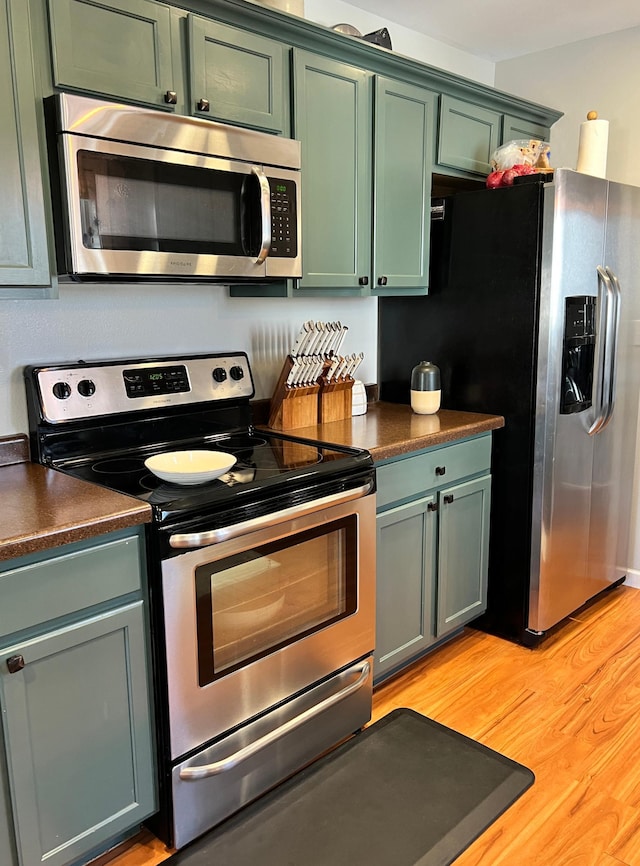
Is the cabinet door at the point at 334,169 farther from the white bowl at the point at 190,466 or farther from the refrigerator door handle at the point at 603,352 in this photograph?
the refrigerator door handle at the point at 603,352

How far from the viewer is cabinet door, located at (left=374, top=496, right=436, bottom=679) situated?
7.75 feet

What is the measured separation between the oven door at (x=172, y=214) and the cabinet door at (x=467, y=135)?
898 millimetres

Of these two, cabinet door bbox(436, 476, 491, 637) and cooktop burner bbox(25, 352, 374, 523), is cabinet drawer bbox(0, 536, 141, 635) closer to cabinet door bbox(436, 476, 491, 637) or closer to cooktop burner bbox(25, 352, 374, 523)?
cooktop burner bbox(25, 352, 374, 523)

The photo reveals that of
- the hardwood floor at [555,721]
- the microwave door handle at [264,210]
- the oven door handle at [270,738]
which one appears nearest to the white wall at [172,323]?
the microwave door handle at [264,210]

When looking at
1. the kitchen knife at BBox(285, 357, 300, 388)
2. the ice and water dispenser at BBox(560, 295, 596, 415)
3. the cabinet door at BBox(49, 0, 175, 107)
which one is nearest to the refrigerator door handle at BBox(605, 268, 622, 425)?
the ice and water dispenser at BBox(560, 295, 596, 415)

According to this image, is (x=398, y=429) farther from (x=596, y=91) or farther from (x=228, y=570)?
(x=596, y=91)

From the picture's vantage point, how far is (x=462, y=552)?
270cm

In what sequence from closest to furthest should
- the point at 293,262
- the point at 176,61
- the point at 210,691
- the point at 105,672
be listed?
the point at 105,672 → the point at 210,691 → the point at 176,61 → the point at 293,262

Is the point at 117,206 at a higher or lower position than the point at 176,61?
lower

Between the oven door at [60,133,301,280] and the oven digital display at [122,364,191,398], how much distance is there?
0.38 meters

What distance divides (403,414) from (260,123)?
123cm

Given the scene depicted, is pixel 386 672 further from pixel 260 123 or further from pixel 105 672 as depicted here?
pixel 260 123

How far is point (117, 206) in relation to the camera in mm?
1813

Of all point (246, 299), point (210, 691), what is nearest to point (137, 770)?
point (210, 691)
